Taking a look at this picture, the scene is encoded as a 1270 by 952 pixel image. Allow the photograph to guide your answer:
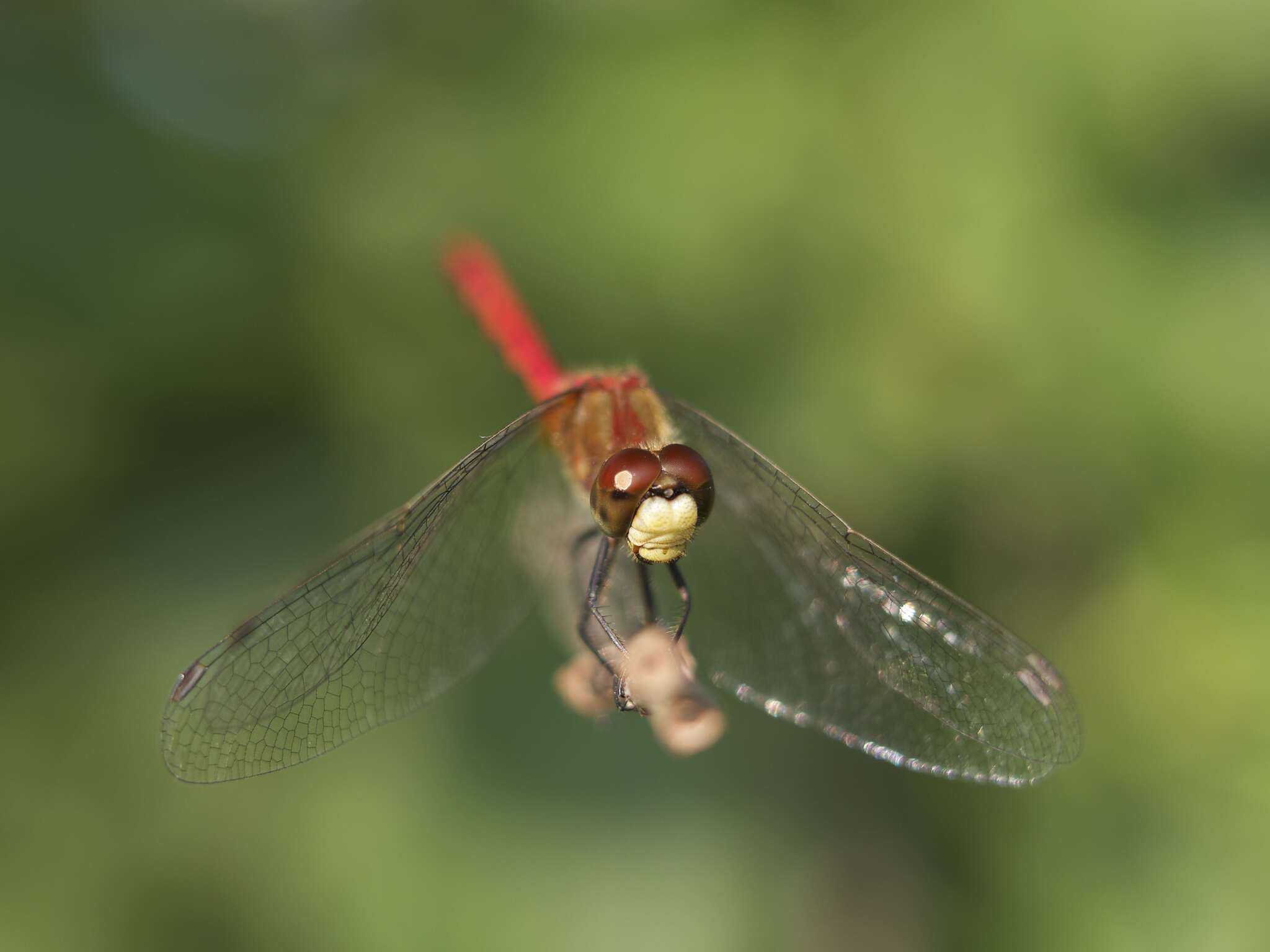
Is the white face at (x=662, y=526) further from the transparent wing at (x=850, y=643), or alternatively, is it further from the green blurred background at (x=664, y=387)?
the green blurred background at (x=664, y=387)

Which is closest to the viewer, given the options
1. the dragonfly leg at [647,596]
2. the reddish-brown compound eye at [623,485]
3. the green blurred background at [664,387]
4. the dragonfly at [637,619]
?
the reddish-brown compound eye at [623,485]

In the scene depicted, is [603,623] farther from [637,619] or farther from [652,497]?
[637,619]

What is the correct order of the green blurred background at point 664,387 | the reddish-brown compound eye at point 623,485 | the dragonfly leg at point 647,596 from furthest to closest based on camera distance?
the green blurred background at point 664,387 < the dragonfly leg at point 647,596 < the reddish-brown compound eye at point 623,485

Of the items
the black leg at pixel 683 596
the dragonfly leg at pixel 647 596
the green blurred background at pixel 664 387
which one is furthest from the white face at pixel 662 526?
the green blurred background at pixel 664 387

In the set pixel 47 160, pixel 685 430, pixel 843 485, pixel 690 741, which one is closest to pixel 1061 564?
pixel 843 485

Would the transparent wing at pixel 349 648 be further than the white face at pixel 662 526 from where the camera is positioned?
Yes

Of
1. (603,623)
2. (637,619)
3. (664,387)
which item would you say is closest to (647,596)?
(637,619)

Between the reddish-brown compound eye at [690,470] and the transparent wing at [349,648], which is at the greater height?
the reddish-brown compound eye at [690,470]
